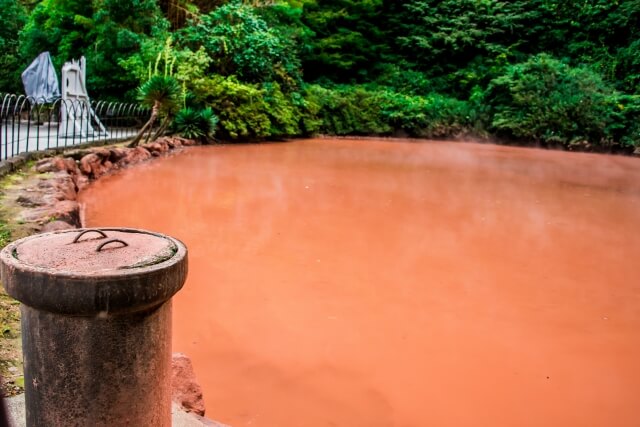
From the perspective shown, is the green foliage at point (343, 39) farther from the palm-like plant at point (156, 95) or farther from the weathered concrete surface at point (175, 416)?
the weathered concrete surface at point (175, 416)

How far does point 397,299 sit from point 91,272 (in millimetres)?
3001

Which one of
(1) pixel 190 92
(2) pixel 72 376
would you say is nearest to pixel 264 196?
(2) pixel 72 376

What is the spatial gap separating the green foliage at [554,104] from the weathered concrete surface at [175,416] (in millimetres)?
18643

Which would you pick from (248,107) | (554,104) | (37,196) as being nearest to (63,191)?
(37,196)

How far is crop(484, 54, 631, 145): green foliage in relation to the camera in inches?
716

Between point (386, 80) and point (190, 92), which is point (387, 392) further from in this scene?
point (386, 80)

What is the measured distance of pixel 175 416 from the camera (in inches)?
83.2

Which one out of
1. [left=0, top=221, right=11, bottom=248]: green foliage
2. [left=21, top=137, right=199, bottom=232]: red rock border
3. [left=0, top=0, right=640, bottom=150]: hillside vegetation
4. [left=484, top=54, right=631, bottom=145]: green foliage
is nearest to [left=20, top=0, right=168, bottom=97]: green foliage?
[left=0, top=0, right=640, bottom=150]: hillside vegetation

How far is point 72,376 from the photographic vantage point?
1460 millimetres

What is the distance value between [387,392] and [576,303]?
2086 mm

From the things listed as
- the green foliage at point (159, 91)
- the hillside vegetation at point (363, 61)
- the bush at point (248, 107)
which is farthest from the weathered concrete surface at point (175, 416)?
the bush at point (248, 107)

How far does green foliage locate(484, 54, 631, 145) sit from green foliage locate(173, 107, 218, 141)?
10592 millimetres

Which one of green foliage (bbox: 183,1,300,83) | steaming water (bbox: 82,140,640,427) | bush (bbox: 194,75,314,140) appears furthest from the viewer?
green foliage (bbox: 183,1,300,83)

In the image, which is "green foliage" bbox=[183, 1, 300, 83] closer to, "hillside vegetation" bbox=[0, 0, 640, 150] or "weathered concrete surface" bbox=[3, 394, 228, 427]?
"hillside vegetation" bbox=[0, 0, 640, 150]
